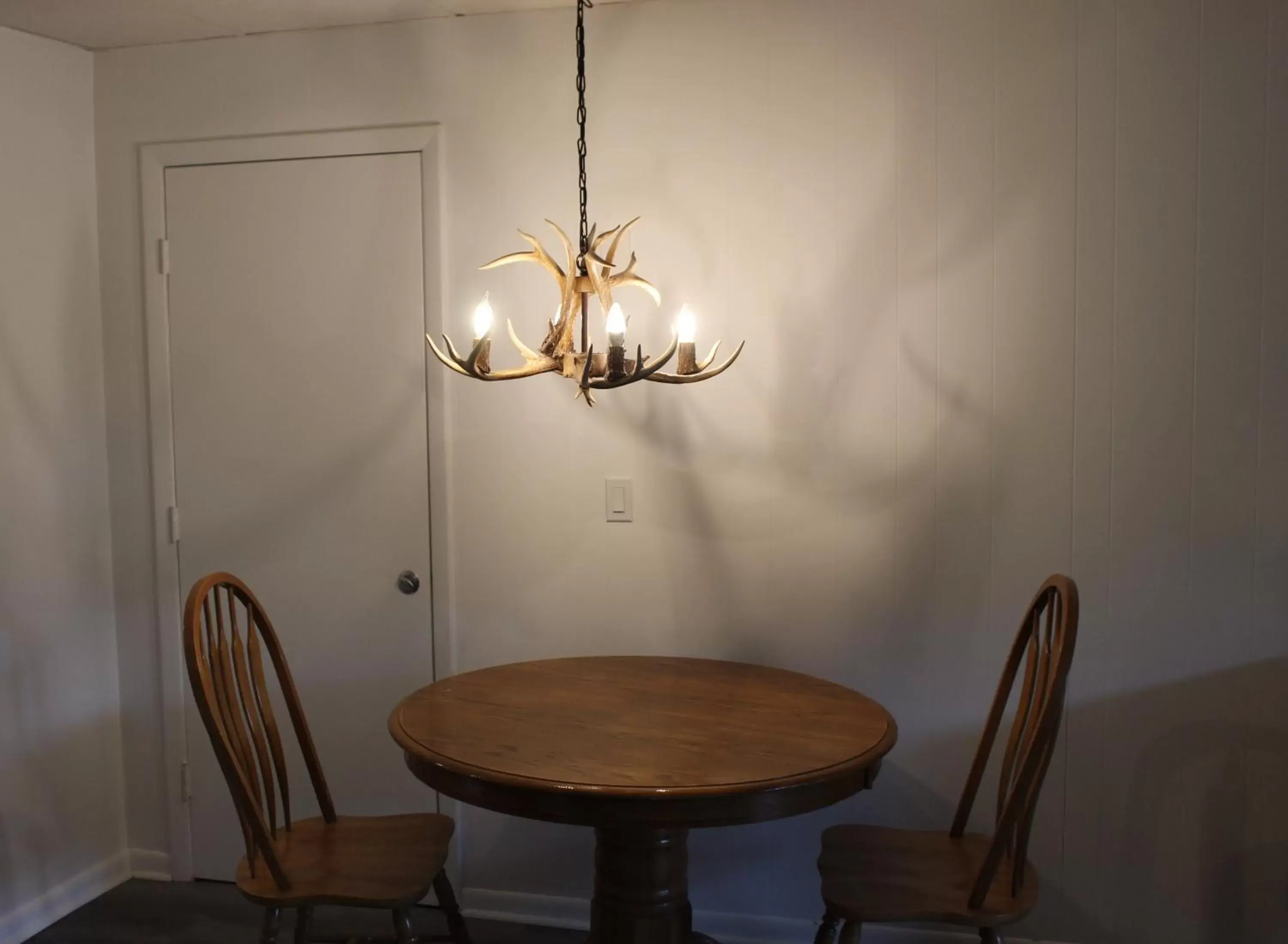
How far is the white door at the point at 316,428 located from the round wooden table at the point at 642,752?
2.03 feet

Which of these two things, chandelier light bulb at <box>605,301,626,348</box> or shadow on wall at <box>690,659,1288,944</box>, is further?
shadow on wall at <box>690,659,1288,944</box>

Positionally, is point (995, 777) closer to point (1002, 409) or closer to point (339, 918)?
point (1002, 409)

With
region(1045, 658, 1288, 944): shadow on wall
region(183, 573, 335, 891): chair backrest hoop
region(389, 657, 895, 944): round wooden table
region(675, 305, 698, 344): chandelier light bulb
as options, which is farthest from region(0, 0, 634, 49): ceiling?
region(1045, 658, 1288, 944): shadow on wall

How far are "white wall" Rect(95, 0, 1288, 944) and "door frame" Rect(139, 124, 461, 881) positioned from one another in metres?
0.05

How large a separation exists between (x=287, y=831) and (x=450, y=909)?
386 mm

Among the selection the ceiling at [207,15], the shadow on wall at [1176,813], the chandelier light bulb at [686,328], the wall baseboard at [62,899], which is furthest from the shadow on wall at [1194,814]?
the wall baseboard at [62,899]

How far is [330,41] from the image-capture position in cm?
285

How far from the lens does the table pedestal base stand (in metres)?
2.07

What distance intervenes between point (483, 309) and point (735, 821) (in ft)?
3.41

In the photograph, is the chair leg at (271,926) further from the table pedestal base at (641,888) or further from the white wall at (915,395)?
the white wall at (915,395)

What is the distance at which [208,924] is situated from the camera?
2828 mm

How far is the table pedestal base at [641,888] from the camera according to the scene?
207 cm

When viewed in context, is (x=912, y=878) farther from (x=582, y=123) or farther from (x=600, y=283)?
(x=582, y=123)

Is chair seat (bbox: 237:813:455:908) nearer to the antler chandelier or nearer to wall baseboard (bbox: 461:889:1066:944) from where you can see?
wall baseboard (bbox: 461:889:1066:944)
